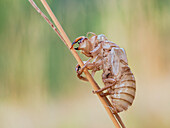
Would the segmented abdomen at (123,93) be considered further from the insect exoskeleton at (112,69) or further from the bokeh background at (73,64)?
the bokeh background at (73,64)

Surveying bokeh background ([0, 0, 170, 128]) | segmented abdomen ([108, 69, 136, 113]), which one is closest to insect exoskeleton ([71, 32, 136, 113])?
segmented abdomen ([108, 69, 136, 113])

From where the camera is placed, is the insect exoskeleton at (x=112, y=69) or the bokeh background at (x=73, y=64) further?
the bokeh background at (x=73, y=64)

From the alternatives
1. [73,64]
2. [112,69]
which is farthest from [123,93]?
[73,64]

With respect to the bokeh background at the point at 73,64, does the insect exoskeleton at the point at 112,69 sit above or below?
below

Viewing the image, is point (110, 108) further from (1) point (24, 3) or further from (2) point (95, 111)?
(1) point (24, 3)

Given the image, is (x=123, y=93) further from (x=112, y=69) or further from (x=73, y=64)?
(x=73, y=64)

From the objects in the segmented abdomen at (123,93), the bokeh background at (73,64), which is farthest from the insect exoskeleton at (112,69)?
the bokeh background at (73,64)

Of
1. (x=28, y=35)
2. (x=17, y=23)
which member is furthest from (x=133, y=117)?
(x=17, y=23)
